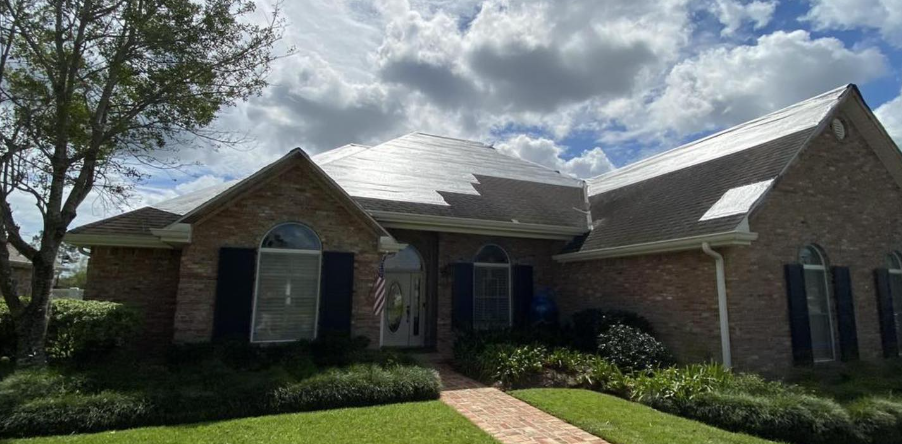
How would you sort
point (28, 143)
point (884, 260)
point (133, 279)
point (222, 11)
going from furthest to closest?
point (884, 260) < point (133, 279) < point (222, 11) < point (28, 143)

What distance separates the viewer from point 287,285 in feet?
32.4

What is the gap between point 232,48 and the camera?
377 inches

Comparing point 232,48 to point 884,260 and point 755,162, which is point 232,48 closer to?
point 755,162

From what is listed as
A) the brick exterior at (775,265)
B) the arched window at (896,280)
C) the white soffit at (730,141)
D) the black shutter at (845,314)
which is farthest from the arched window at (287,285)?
the arched window at (896,280)

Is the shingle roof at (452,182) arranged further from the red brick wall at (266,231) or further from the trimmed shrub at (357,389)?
the trimmed shrub at (357,389)

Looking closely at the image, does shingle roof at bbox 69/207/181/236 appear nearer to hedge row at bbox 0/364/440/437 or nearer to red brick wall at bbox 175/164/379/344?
red brick wall at bbox 175/164/379/344

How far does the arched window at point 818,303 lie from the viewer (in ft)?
35.2

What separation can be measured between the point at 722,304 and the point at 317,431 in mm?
7765

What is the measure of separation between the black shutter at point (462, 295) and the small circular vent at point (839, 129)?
30.2 ft

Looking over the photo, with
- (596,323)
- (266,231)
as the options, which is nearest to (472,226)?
(596,323)

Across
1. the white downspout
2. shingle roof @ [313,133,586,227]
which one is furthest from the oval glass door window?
the white downspout

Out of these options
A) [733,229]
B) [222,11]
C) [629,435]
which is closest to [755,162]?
[733,229]

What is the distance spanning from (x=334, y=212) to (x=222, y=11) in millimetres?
4317

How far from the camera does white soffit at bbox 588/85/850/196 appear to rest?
11741 mm
